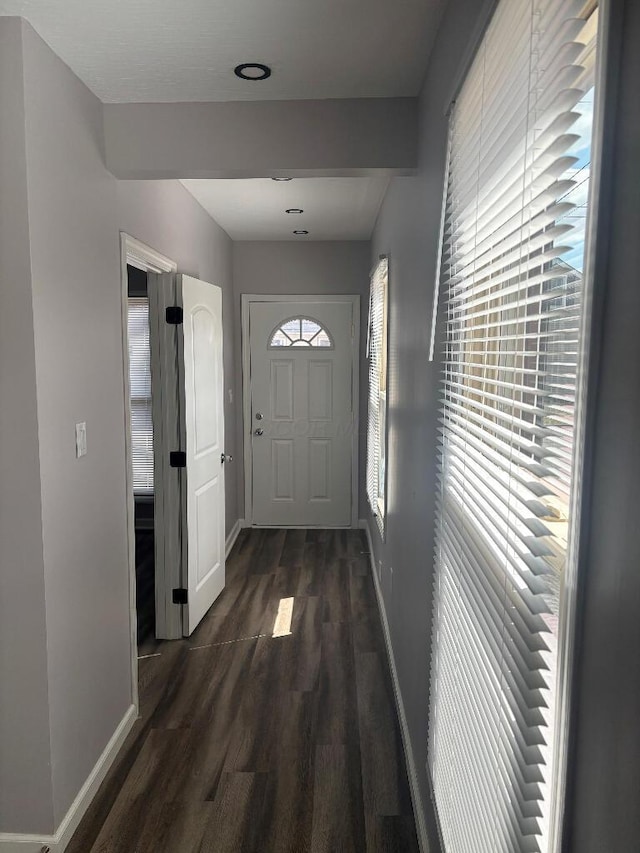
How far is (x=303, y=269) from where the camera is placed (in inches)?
223

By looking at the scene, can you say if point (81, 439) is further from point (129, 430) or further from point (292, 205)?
point (292, 205)

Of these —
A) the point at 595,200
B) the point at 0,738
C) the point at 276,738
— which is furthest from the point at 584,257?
the point at 276,738

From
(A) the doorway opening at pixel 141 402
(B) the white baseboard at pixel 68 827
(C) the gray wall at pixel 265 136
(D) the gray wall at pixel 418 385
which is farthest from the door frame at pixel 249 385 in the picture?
(B) the white baseboard at pixel 68 827

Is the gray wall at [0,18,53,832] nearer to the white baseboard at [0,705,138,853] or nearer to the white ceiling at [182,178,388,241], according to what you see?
the white baseboard at [0,705,138,853]

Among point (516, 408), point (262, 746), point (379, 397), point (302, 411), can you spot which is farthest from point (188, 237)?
point (516, 408)

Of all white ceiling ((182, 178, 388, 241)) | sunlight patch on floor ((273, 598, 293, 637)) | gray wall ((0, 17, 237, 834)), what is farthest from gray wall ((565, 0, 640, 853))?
sunlight patch on floor ((273, 598, 293, 637))

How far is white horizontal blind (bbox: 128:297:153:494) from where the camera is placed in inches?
229

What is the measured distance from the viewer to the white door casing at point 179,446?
11.8 feet

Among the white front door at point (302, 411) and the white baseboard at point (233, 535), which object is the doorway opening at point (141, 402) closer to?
the white baseboard at point (233, 535)

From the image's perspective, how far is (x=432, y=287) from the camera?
1989mm

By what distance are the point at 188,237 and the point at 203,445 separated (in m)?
1.27

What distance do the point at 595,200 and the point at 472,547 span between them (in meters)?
0.82

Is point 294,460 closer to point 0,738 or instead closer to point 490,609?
point 0,738

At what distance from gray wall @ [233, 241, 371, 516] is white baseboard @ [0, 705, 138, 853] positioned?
→ 390 centimetres
